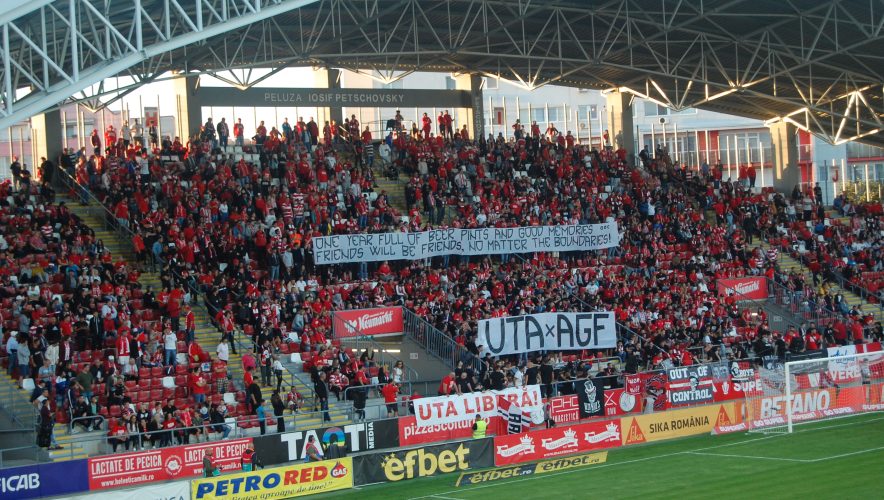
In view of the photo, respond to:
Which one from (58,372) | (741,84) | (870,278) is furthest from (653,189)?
(58,372)

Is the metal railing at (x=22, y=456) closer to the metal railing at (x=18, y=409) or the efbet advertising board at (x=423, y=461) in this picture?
the metal railing at (x=18, y=409)

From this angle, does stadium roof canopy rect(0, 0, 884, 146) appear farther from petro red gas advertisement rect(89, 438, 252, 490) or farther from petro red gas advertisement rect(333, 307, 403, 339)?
petro red gas advertisement rect(89, 438, 252, 490)

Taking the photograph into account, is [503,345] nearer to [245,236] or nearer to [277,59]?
[245,236]

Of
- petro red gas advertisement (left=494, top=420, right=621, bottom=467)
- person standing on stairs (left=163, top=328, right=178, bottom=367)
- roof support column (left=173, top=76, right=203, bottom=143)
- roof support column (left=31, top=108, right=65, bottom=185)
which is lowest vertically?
petro red gas advertisement (left=494, top=420, right=621, bottom=467)

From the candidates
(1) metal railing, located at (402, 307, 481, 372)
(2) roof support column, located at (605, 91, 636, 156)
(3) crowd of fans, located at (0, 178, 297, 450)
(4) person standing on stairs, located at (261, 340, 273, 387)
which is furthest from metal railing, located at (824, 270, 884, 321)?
(3) crowd of fans, located at (0, 178, 297, 450)

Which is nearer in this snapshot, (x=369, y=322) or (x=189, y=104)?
(x=369, y=322)

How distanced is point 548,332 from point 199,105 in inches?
673

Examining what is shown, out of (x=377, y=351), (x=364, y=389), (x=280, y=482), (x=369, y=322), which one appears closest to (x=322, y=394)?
(x=364, y=389)

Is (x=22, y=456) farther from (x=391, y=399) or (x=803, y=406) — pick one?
(x=803, y=406)

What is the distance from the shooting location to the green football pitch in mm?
23344

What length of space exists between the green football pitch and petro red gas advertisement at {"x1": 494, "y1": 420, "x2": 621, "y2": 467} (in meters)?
0.50

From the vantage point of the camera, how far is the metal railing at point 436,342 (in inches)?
1385

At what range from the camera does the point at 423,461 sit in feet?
85.6

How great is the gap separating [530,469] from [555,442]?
1.60 meters
